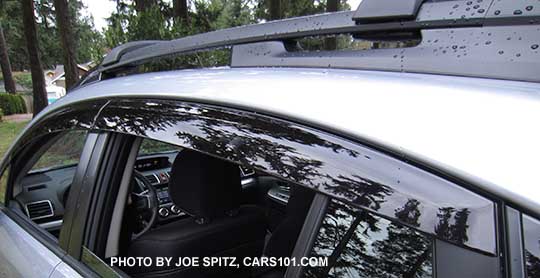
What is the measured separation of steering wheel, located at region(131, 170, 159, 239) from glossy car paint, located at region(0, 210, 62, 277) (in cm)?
44

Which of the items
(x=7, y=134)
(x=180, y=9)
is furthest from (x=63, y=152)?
(x=7, y=134)

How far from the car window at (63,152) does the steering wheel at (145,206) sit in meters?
0.32

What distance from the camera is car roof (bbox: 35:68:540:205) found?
2.20 feet

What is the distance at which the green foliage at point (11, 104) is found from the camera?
2302cm

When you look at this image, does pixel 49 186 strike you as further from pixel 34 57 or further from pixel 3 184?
pixel 34 57

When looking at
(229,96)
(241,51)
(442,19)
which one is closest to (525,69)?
(442,19)

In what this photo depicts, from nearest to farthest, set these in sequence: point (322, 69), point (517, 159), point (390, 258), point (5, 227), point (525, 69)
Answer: point (517, 159) < point (525, 69) < point (390, 258) < point (322, 69) < point (5, 227)

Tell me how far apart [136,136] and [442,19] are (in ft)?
3.24

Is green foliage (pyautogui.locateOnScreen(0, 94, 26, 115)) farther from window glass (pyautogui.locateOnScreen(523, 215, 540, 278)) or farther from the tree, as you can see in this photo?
window glass (pyautogui.locateOnScreen(523, 215, 540, 278))

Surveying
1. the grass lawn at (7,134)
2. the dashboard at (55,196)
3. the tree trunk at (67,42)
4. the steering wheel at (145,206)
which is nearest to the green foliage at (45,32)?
the grass lawn at (7,134)

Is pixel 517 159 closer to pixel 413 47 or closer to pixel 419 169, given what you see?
pixel 419 169

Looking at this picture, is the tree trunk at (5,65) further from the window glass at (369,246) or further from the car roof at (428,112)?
the window glass at (369,246)

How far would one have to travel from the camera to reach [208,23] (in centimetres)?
1129

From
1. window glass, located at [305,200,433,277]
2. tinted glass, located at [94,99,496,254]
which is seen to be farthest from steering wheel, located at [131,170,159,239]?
window glass, located at [305,200,433,277]
